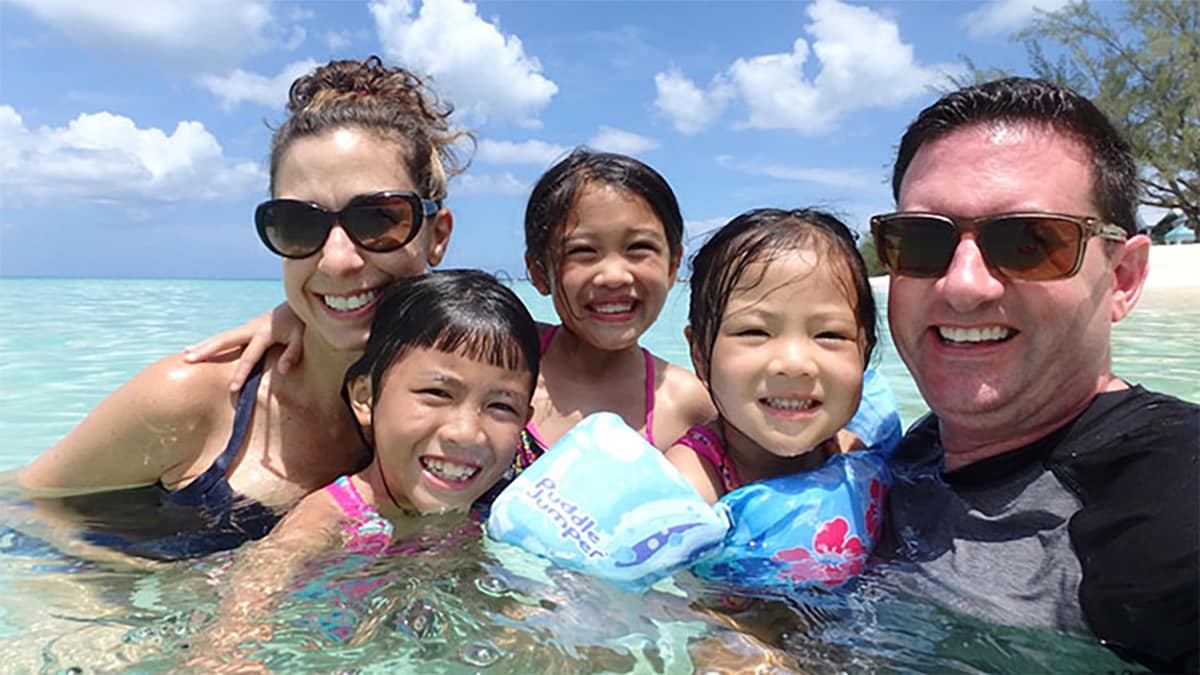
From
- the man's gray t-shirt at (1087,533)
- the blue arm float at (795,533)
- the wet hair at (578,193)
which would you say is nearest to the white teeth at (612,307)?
the wet hair at (578,193)

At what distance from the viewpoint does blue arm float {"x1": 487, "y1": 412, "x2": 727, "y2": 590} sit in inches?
101

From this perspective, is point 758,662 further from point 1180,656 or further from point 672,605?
point 1180,656

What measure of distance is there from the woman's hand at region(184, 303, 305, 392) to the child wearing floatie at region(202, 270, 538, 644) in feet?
1.63

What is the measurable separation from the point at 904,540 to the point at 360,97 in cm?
273

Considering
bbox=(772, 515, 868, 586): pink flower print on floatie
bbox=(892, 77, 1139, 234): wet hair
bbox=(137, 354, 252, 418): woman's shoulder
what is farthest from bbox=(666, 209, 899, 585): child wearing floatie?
bbox=(137, 354, 252, 418): woman's shoulder

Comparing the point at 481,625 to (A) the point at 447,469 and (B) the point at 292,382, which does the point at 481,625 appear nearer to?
(A) the point at 447,469

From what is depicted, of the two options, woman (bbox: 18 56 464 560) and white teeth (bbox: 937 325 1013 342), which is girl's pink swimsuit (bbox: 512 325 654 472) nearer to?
woman (bbox: 18 56 464 560)

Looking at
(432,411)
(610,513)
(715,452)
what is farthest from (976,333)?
(432,411)

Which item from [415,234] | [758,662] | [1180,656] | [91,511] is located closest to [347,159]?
[415,234]

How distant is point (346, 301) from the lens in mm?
3455

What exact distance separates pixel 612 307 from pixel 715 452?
2.97 ft

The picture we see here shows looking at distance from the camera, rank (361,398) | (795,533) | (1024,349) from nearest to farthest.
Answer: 1. (1024,349)
2. (795,533)
3. (361,398)

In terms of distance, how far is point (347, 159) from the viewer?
3.40 m

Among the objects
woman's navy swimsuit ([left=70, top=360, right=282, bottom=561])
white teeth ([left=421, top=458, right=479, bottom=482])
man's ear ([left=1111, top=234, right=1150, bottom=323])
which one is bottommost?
woman's navy swimsuit ([left=70, top=360, right=282, bottom=561])
